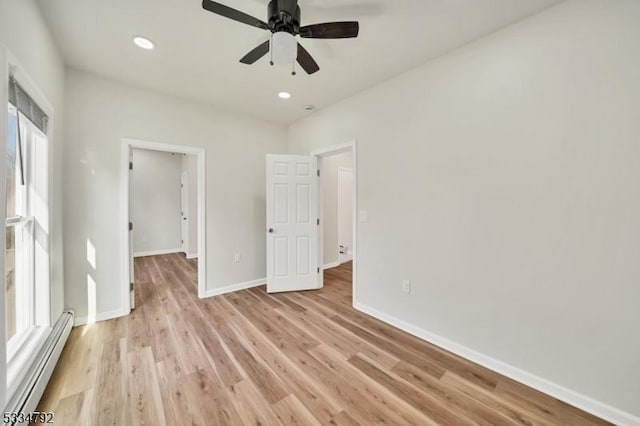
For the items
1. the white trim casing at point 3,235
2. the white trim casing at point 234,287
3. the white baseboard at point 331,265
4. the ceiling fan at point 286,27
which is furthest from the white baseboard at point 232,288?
the ceiling fan at point 286,27

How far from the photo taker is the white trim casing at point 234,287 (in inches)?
133

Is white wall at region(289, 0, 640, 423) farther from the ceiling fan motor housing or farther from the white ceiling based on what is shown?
the ceiling fan motor housing

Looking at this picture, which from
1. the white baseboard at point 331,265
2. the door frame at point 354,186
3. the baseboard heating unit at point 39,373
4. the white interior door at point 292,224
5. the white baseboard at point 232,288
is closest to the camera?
the baseboard heating unit at point 39,373

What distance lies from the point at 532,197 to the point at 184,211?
6.47 m

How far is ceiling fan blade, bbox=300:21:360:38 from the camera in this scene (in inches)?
59.0

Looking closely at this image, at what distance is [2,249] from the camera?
119cm

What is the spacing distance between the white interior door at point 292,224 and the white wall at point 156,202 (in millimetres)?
4035

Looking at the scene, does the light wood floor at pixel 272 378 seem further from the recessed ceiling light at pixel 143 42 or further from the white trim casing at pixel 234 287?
the recessed ceiling light at pixel 143 42

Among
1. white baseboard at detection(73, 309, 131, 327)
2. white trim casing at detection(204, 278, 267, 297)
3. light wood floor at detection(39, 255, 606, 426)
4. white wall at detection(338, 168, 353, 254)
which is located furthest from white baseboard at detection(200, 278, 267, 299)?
white wall at detection(338, 168, 353, 254)

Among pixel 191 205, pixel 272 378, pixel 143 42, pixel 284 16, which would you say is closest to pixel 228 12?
pixel 284 16

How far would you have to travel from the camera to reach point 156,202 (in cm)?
593

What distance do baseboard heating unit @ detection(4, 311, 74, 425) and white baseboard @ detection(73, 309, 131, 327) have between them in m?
0.36

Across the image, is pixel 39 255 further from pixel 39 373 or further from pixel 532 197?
pixel 532 197

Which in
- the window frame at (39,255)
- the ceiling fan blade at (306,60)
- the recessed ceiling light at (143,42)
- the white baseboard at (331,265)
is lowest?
the white baseboard at (331,265)
